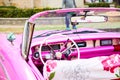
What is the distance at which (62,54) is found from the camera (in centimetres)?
446

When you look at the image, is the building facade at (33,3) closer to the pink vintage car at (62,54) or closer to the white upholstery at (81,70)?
the pink vintage car at (62,54)

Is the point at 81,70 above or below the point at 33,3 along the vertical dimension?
above

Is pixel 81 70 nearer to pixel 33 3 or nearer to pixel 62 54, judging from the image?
pixel 62 54

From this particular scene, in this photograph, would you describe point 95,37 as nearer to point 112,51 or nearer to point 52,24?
point 112,51

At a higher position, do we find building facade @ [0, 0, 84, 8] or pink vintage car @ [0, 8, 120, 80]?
pink vintage car @ [0, 8, 120, 80]

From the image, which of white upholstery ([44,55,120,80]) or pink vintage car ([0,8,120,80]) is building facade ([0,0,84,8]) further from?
white upholstery ([44,55,120,80])

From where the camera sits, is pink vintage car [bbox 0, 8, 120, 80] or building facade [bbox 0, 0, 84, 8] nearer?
pink vintage car [bbox 0, 8, 120, 80]

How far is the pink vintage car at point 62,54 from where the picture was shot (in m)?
3.76

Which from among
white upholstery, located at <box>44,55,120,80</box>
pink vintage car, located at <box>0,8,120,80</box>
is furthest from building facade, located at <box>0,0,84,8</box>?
white upholstery, located at <box>44,55,120,80</box>

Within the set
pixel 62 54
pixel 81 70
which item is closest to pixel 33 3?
pixel 62 54

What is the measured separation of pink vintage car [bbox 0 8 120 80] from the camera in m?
3.76

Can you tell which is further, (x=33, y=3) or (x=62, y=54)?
(x=33, y=3)

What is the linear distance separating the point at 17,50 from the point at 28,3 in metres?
21.4

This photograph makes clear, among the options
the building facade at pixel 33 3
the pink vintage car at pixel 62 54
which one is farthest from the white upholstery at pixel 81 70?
the building facade at pixel 33 3
